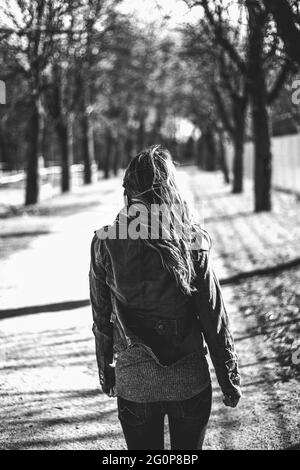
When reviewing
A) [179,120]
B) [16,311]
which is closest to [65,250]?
[16,311]

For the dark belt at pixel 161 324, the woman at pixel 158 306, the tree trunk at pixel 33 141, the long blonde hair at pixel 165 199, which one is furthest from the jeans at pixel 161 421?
the tree trunk at pixel 33 141

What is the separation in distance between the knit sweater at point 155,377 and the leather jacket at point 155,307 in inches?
1.3

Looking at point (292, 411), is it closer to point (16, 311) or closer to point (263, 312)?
point (263, 312)

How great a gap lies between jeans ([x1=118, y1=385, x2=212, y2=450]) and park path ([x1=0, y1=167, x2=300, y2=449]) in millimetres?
1498

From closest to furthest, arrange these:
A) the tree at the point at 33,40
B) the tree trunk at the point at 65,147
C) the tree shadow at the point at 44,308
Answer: the tree shadow at the point at 44,308
the tree at the point at 33,40
the tree trunk at the point at 65,147

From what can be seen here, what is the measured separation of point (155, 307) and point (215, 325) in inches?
11.3

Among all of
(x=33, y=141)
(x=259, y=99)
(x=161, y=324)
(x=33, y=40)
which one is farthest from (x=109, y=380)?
(x=33, y=141)

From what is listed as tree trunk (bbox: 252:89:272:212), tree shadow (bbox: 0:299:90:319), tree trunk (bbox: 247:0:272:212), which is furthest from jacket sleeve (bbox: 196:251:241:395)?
tree trunk (bbox: 252:89:272:212)

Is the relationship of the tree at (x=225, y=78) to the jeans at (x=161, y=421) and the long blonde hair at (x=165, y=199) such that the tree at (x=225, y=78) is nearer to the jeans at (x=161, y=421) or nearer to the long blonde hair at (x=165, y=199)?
the long blonde hair at (x=165, y=199)

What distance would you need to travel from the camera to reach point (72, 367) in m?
5.61

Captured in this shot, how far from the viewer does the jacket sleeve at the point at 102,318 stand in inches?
106

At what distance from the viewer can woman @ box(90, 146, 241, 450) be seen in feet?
8.26

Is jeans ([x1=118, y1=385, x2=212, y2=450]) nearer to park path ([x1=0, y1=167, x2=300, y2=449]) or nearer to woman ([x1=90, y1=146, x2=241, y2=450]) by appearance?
woman ([x1=90, y1=146, x2=241, y2=450])

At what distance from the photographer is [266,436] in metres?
4.11
